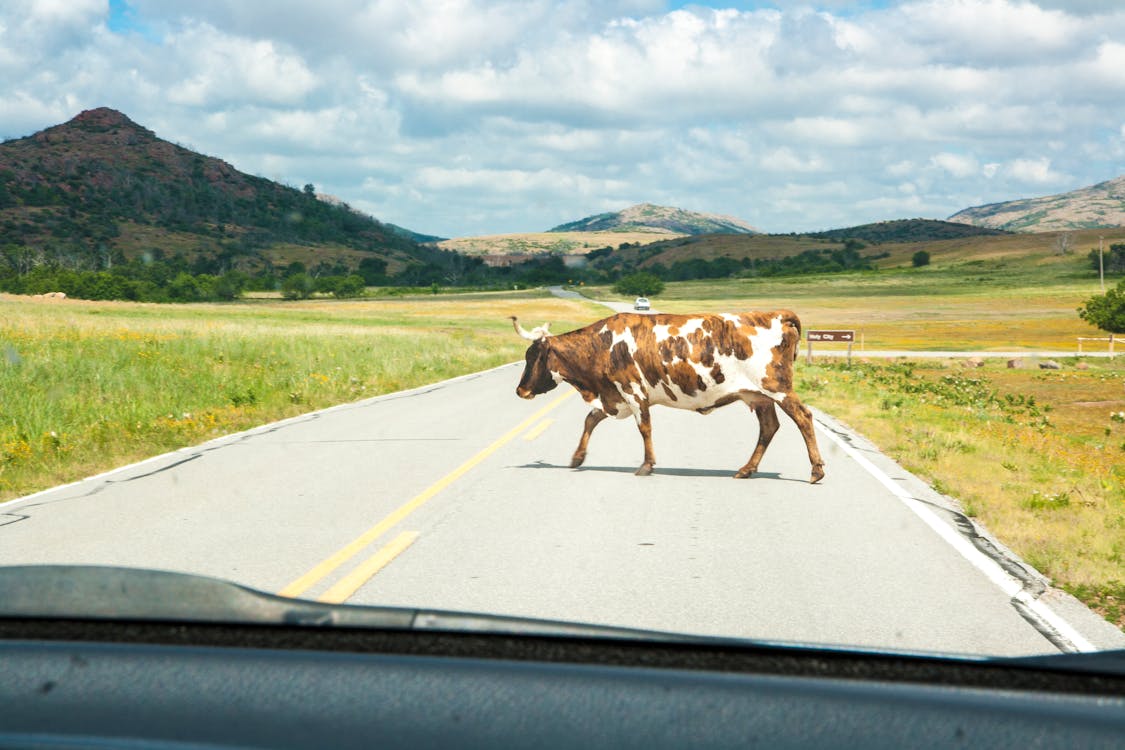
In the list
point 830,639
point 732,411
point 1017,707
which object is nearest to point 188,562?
point 830,639

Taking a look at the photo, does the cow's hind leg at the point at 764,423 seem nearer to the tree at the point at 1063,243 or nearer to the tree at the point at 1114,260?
the tree at the point at 1114,260

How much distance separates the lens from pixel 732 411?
19234mm

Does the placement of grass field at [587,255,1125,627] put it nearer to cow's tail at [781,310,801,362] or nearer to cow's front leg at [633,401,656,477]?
cow's tail at [781,310,801,362]

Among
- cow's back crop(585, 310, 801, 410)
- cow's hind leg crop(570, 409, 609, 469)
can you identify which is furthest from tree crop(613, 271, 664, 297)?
cow's back crop(585, 310, 801, 410)

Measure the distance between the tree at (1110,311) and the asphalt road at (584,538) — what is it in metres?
61.3

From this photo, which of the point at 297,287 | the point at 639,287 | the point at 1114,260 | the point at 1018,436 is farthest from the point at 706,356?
the point at 1114,260

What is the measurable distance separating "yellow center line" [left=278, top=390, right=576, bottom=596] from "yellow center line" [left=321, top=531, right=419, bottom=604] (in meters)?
0.16

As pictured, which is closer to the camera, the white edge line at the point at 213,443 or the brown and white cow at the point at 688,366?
the white edge line at the point at 213,443

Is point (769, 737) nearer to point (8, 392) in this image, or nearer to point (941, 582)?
point (941, 582)

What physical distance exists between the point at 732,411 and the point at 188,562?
13493 mm

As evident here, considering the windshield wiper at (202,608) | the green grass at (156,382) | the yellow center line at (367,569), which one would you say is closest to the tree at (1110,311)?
the green grass at (156,382)

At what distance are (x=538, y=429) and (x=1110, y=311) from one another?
62.0 m

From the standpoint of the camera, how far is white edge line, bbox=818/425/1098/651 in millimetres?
5600

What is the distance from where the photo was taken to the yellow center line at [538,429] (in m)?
14.5
